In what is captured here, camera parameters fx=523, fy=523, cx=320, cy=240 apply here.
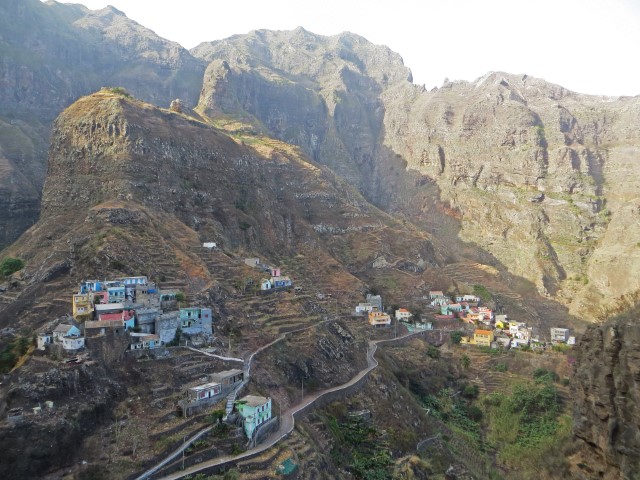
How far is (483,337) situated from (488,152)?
73.3m

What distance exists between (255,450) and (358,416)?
14.0 metres

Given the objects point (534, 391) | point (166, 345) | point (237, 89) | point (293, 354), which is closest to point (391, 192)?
point (237, 89)

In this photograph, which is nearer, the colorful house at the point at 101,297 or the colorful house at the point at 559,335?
the colorful house at the point at 101,297

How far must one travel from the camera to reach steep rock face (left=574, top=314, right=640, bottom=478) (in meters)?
13.9

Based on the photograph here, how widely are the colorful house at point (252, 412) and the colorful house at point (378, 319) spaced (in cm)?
3528

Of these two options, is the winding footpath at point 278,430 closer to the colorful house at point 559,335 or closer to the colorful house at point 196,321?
the colorful house at point 196,321

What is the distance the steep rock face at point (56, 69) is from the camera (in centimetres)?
9328

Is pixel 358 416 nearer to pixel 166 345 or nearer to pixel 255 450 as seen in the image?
pixel 255 450

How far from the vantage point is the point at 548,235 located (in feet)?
367

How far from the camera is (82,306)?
128ft

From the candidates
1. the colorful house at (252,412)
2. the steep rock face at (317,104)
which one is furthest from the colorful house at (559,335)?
the steep rock face at (317,104)

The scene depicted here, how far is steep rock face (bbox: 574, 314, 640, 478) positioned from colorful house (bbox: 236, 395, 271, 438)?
21.8m

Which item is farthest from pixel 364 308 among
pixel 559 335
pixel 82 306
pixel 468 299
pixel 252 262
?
pixel 82 306

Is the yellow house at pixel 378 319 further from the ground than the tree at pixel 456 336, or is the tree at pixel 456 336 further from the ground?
the yellow house at pixel 378 319
